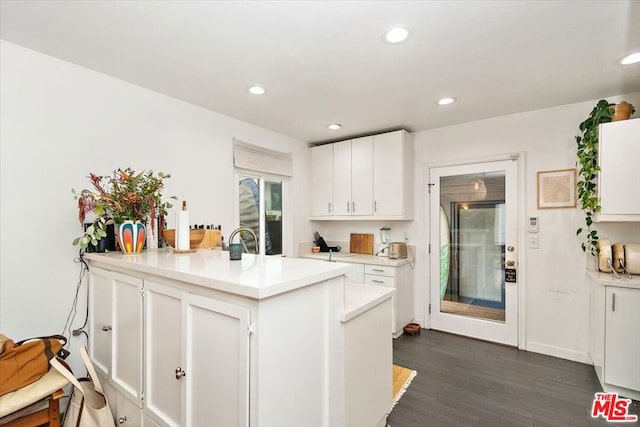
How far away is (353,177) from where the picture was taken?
398 cm

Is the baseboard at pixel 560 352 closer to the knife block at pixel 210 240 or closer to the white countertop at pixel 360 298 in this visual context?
the white countertop at pixel 360 298

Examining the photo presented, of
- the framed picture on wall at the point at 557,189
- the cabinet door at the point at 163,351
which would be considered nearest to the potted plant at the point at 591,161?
the framed picture on wall at the point at 557,189

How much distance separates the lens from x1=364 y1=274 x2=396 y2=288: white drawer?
339cm

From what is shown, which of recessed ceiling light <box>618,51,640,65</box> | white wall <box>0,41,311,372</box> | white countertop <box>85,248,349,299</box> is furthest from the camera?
recessed ceiling light <box>618,51,640,65</box>

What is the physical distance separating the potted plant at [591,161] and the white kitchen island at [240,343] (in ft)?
6.93

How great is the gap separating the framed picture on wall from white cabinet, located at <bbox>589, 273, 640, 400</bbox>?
861mm

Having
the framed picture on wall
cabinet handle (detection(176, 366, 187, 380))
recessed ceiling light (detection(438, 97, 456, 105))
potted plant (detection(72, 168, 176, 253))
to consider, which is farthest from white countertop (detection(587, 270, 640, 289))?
potted plant (detection(72, 168, 176, 253))

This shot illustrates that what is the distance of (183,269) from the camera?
1341 millimetres

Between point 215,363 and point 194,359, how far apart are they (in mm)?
144

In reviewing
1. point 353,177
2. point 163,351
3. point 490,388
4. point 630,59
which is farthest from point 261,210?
point 630,59

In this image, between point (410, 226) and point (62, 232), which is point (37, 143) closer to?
point (62, 232)

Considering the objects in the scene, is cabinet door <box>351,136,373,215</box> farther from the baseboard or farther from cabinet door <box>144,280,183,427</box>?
cabinet door <box>144,280,183,427</box>

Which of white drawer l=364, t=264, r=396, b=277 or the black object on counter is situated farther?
the black object on counter

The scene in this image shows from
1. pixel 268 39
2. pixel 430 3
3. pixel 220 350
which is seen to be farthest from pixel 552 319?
pixel 268 39
